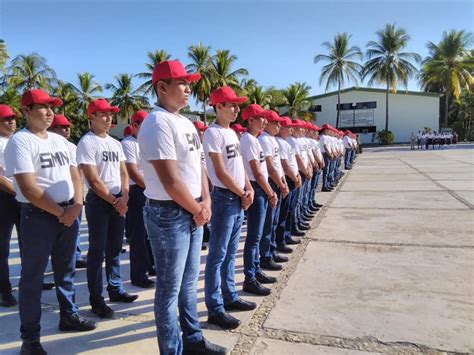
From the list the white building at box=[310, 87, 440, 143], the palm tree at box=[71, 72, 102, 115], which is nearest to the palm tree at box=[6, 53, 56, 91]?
the palm tree at box=[71, 72, 102, 115]

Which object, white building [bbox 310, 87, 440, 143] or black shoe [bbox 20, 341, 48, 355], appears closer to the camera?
black shoe [bbox 20, 341, 48, 355]

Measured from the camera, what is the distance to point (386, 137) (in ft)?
135

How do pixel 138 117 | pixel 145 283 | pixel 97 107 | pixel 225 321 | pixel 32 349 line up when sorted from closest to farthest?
pixel 32 349 → pixel 225 321 → pixel 97 107 → pixel 145 283 → pixel 138 117

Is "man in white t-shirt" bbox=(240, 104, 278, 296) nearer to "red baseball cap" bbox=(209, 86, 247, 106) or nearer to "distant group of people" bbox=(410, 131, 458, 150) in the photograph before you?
"red baseball cap" bbox=(209, 86, 247, 106)

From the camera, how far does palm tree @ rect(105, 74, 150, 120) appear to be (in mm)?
40791

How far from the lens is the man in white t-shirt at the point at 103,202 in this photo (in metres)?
3.61

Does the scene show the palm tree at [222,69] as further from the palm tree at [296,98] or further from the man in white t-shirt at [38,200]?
the man in white t-shirt at [38,200]

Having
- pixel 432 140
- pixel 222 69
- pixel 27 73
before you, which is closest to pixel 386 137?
pixel 432 140

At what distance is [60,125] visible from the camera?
534 centimetres

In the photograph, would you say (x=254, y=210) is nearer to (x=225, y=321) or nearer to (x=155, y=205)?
(x=225, y=321)

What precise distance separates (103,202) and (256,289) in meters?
1.78

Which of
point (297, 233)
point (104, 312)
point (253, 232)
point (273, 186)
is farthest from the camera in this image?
point (297, 233)

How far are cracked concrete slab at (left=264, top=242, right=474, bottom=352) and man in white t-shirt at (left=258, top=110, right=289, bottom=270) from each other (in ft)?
1.27

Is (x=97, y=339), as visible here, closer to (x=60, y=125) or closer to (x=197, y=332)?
(x=197, y=332)
